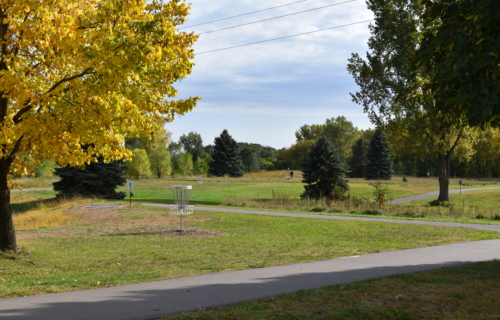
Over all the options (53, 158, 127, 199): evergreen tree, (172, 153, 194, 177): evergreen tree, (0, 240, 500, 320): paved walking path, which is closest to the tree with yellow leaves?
(0, 240, 500, 320): paved walking path

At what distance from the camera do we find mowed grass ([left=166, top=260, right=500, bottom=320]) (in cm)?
594

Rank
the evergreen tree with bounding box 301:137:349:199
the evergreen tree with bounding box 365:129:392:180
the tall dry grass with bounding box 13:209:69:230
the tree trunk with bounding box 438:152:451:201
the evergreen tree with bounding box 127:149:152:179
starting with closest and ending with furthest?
1. the tall dry grass with bounding box 13:209:69:230
2. the tree trunk with bounding box 438:152:451:201
3. the evergreen tree with bounding box 301:137:349:199
4. the evergreen tree with bounding box 127:149:152:179
5. the evergreen tree with bounding box 365:129:392:180

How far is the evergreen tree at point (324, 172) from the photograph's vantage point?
112ft

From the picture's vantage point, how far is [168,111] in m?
11.4

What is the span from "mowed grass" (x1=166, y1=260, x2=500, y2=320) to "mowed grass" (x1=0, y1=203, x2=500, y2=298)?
3000 millimetres

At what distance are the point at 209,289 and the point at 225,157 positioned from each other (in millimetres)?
68877

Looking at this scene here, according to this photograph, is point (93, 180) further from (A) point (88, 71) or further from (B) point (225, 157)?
(B) point (225, 157)

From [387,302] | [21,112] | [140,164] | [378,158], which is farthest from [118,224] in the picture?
[378,158]

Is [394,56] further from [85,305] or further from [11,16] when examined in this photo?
[85,305]

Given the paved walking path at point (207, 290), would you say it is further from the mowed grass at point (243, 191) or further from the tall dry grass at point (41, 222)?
the mowed grass at point (243, 191)

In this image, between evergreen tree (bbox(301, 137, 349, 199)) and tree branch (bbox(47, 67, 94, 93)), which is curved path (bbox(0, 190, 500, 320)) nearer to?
tree branch (bbox(47, 67, 94, 93))

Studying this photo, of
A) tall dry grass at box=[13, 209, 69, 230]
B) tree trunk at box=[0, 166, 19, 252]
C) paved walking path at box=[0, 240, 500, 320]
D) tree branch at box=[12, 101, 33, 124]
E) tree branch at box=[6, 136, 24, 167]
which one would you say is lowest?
tall dry grass at box=[13, 209, 69, 230]

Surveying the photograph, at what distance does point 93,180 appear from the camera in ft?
114

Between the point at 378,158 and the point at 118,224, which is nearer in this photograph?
the point at 118,224
